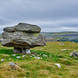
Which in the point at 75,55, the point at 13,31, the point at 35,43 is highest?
the point at 13,31

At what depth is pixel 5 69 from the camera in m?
15.5

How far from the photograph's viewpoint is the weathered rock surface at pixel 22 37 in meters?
31.1

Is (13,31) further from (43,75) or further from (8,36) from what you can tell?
(43,75)

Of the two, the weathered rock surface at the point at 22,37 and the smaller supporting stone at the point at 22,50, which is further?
the smaller supporting stone at the point at 22,50

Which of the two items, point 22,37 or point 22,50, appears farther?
point 22,50

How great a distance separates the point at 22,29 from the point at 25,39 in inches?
90.0

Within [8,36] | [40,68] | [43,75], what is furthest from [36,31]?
[43,75]

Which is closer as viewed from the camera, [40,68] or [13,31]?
[40,68]

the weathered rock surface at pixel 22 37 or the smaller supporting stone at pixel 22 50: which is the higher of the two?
the weathered rock surface at pixel 22 37

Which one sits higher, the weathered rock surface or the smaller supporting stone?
the weathered rock surface

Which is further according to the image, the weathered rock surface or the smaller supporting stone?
the smaller supporting stone

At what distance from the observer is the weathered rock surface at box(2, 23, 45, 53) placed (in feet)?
102

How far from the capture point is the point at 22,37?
31.3m

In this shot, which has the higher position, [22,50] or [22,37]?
[22,37]
